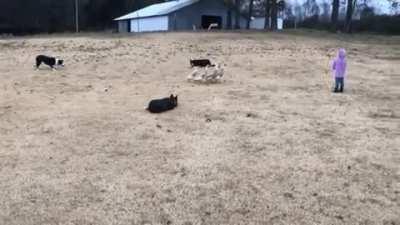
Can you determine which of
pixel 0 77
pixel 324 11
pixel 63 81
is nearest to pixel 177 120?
pixel 63 81

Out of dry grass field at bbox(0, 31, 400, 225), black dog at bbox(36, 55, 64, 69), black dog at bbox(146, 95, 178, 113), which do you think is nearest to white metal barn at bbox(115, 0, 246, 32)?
black dog at bbox(36, 55, 64, 69)

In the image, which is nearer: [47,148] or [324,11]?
[47,148]

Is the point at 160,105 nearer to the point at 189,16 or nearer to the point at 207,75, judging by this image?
the point at 207,75

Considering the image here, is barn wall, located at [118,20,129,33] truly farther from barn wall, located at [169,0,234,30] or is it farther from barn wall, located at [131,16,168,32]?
barn wall, located at [169,0,234,30]

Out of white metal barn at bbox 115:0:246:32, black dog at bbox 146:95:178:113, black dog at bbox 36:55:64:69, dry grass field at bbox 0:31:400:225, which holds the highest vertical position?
white metal barn at bbox 115:0:246:32

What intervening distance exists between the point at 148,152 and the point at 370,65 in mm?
13826

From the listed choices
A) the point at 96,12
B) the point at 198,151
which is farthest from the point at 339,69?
the point at 96,12

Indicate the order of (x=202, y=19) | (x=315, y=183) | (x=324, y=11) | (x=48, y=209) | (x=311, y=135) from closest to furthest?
(x=48, y=209) → (x=315, y=183) → (x=311, y=135) → (x=202, y=19) → (x=324, y=11)

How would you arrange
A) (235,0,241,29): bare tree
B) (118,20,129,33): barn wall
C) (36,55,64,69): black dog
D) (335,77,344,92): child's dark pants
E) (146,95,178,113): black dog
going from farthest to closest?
(118,20,129,33): barn wall < (235,0,241,29): bare tree < (36,55,64,69): black dog < (335,77,344,92): child's dark pants < (146,95,178,113): black dog

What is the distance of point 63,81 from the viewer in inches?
536

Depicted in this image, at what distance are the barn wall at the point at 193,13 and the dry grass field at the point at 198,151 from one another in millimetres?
33401

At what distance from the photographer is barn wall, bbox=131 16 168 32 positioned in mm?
48153

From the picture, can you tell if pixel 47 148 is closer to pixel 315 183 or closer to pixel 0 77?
pixel 315 183

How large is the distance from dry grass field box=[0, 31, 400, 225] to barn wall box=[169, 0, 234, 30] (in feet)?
110
